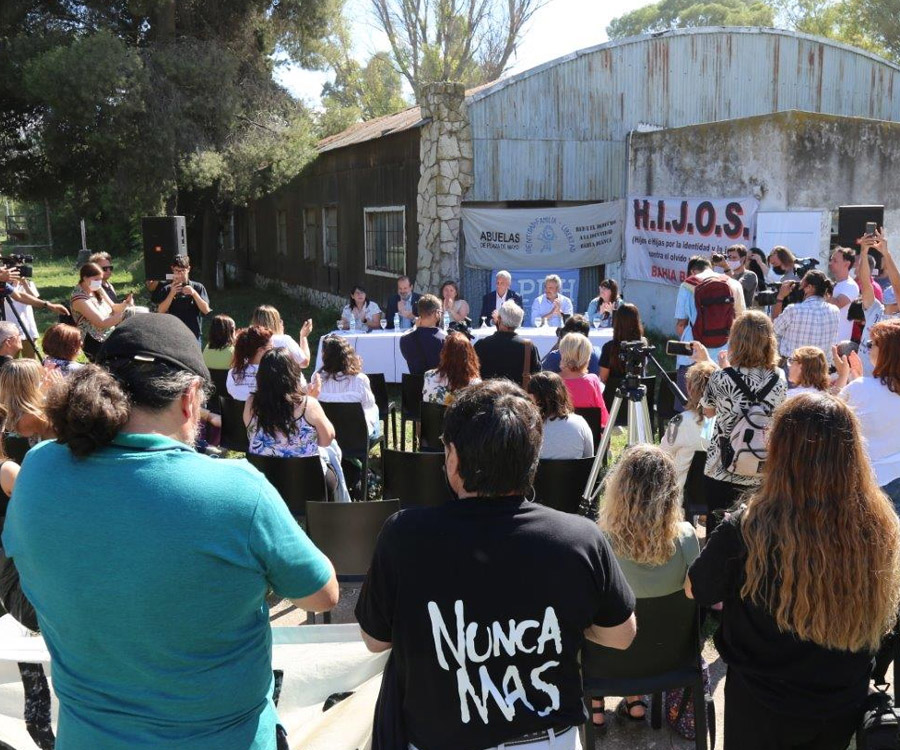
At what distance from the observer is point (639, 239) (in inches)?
544

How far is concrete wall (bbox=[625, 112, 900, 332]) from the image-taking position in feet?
36.9

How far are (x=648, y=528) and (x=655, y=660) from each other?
18.2 inches

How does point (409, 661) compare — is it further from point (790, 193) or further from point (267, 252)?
point (267, 252)

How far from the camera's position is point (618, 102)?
555 inches

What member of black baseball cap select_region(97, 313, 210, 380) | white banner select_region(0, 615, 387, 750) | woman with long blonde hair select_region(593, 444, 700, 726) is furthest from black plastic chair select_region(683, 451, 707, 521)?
black baseball cap select_region(97, 313, 210, 380)

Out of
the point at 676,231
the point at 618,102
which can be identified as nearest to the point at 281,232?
the point at 618,102

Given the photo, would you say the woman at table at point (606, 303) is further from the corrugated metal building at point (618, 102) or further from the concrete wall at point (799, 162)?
the corrugated metal building at point (618, 102)

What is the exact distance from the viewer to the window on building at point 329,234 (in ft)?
60.0

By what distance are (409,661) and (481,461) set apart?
0.48 meters

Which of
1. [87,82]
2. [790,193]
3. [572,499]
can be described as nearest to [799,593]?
[572,499]

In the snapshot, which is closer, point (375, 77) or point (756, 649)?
point (756, 649)

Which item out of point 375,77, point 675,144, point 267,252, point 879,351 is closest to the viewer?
point 879,351

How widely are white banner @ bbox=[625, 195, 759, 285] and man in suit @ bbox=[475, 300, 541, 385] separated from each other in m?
6.78

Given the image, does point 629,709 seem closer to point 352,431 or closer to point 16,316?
point 352,431
